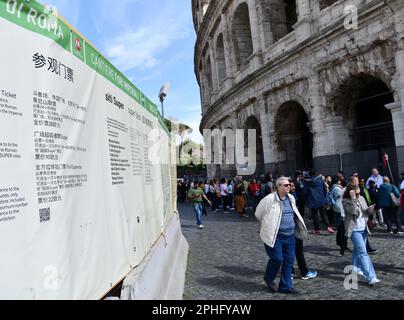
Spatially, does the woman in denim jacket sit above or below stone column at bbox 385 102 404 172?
below

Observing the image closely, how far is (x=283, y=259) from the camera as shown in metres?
5.59

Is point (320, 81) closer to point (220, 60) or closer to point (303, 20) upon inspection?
point (303, 20)

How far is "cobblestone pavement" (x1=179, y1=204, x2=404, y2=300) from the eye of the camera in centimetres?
544

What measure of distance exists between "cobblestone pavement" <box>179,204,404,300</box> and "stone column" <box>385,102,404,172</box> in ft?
8.89

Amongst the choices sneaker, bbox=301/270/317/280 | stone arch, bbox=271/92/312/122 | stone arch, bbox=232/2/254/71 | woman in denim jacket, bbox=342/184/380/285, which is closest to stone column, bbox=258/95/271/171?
stone arch, bbox=271/92/312/122

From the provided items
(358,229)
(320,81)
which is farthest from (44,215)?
(320,81)

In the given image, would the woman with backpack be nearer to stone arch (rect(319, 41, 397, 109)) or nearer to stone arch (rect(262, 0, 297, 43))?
stone arch (rect(319, 41, 397, 109))

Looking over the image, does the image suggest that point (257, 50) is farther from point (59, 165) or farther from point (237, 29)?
point (59, 165)

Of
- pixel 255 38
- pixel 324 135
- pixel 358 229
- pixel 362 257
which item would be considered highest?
pixel 255 38

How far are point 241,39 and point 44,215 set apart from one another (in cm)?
2092

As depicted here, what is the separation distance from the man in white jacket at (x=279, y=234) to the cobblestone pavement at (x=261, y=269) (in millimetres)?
227

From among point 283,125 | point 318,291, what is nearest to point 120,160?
point 318,291

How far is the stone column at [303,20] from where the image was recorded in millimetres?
14797

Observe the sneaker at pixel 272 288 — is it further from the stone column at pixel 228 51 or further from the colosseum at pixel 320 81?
the stone column at pixel 228 51
